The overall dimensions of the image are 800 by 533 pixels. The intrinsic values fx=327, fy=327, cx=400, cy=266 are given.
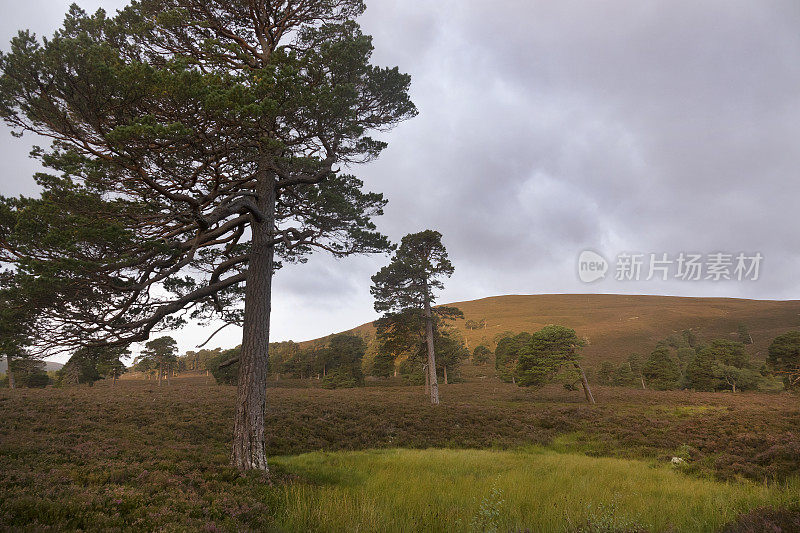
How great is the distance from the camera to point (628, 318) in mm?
127625

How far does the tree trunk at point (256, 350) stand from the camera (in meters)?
8.12

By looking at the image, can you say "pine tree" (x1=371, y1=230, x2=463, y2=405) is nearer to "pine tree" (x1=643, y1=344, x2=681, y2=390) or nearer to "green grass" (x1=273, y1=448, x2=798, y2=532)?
"green grass" (x1=273, y1=448, x2=798, y2=532)

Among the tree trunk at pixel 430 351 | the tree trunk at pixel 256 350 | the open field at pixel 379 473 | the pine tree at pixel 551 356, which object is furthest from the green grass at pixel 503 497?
the pine tree at pixel 551 356

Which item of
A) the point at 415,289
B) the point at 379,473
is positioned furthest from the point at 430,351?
the point at 379,473

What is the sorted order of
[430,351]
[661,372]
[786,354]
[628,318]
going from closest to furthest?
[430,351] < [786,354] < [661,372] < [628,318]

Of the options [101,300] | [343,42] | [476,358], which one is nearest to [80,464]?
[101,300]

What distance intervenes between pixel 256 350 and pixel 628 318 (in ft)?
499

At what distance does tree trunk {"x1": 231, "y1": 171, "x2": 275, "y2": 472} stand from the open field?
2.23 ft

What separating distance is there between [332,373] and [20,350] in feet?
165

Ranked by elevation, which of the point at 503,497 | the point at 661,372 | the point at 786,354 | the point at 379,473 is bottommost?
the point at 661,372

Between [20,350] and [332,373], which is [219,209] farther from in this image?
[332,373]

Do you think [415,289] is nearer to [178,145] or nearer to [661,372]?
[178,145]

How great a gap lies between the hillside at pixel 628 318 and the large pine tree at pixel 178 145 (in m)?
78.5

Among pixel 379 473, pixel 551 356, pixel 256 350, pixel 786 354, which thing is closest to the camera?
pixel 256 350
